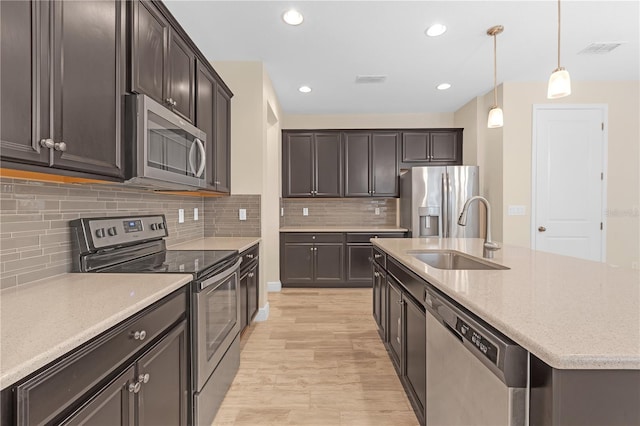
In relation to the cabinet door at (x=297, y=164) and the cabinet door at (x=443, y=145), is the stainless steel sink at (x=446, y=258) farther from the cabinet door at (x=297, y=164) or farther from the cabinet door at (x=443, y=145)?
the cabinet door at (x=443, y=145)

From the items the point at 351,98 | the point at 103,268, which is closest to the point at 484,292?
the point at 103,268

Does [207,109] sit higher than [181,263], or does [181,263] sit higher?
[207,109]

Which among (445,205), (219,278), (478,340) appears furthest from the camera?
(445,205)

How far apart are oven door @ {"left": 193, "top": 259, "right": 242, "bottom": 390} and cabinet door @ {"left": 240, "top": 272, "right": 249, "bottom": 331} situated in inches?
12.1

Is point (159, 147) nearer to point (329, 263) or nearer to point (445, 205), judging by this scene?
point (329, 263)

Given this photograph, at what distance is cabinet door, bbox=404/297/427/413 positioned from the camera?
156 cm

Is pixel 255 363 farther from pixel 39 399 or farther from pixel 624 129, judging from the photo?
pixel 624 129

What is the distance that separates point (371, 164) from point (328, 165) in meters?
0.69

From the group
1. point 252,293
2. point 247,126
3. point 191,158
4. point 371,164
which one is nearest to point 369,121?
point 371,164

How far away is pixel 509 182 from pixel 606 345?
150 inches

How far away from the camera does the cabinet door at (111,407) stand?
2.72ft

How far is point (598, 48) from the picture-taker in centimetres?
311

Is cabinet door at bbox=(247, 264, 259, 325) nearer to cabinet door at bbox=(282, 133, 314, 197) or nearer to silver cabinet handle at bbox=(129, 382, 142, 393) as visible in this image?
silver cabinet handle at bbox=(129, 382, 142, 393)

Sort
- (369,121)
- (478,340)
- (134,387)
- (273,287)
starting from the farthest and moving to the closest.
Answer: (369,121) → (273,287) → (134,387) → (478,340)
